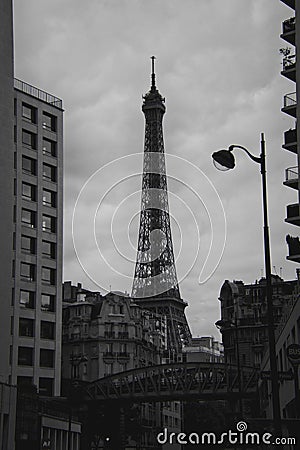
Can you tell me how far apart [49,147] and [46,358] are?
73.6ft

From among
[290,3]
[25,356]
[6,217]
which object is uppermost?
[290,3]

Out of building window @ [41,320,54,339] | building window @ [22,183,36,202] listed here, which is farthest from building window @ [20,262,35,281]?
building window @ [22,183,36,202]

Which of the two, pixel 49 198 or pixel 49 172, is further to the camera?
pixel 49 172

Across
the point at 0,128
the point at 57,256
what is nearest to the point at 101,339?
the point at 57,256

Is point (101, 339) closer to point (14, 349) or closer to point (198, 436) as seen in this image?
point (14, 349)

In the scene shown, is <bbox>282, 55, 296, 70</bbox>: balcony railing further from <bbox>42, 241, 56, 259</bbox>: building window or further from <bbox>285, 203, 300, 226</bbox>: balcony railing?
<bbox>42, 241, 56, 259</bbox>: building window

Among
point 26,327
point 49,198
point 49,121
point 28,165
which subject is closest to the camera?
point 26,327

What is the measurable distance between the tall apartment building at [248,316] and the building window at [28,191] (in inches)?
1665

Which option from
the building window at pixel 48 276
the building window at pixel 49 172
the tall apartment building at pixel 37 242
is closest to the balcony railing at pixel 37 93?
the tall apartment building at pixel 37 242

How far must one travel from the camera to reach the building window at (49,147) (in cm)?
8183

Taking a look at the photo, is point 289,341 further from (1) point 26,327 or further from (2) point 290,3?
(1) point 26,327

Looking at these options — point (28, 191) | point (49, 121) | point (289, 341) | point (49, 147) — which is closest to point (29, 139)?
point (49, 147)

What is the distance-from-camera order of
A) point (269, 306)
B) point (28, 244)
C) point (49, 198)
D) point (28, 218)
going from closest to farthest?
point (269, 306)
point (28, 244)
point (28, 218)
point (49, 198)

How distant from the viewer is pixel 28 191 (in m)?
78.8
